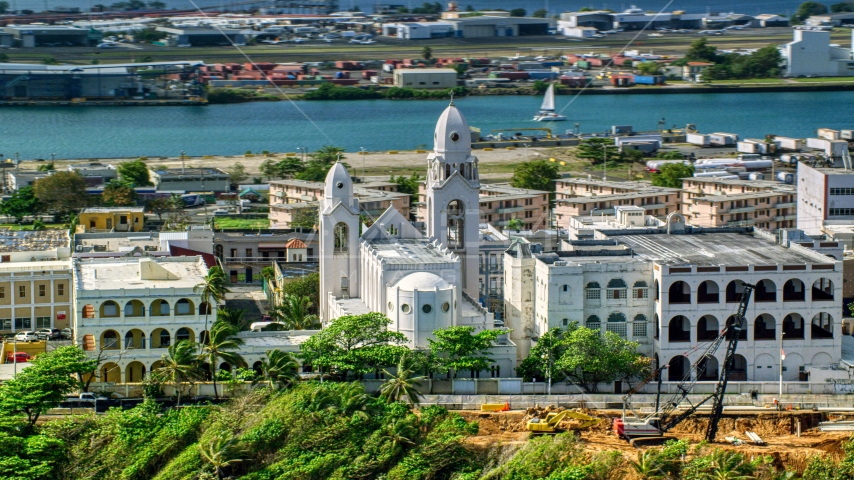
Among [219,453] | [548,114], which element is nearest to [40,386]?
[219,453]

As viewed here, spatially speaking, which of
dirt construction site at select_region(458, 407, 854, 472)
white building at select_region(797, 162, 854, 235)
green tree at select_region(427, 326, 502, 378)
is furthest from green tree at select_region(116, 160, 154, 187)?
dirt construction site at select_region(458, 407, 854, 472)

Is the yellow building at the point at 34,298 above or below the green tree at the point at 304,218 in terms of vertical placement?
below

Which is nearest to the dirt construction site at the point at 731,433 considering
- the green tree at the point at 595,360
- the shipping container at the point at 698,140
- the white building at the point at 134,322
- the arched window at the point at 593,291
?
the green tree at the point at 595,360

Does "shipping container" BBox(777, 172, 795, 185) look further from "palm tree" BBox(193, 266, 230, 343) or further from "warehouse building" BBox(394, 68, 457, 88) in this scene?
"warehouse building" BBox(394, 68, 457, 88)

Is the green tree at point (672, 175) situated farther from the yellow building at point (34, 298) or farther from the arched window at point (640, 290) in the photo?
the yellow building at point (34, 298)

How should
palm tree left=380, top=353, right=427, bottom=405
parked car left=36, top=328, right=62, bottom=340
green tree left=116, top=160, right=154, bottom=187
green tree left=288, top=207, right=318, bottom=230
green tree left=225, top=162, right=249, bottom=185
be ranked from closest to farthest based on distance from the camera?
palm tree left=380, top=353, right=427, bottom=405
parked car left=36, top=328, right=62, bottom=340
green tree left=288, top=207, right=318, bottom=230
green tree left=116, top=160, right=154, bottom=187
green tree left=225, top=162, right=249, bottom=185

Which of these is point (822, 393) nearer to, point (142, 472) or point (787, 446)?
point (787, 446)

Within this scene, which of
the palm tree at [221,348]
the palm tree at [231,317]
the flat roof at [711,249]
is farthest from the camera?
the flat roof at [711,249]
